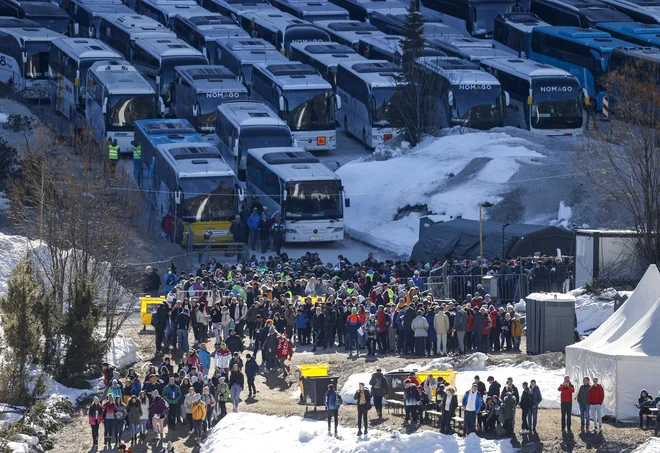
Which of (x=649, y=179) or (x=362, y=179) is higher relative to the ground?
(x=649, y=179)

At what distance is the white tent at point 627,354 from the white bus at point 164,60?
32.1 metres

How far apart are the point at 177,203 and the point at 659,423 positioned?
23599mm

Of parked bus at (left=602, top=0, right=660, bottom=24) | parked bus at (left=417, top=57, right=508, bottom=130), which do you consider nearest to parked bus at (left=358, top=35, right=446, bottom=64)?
parked bus at (left=417, top=57, right=508, bottom=130)

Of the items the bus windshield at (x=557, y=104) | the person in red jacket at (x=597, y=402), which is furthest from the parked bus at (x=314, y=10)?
the person in red jacket at (x=597, y=402)

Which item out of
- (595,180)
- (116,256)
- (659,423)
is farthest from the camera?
(595,180)

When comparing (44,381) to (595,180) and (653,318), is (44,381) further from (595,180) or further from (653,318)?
(595,180)

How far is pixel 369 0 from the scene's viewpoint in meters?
80.4

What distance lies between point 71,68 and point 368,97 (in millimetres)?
12226

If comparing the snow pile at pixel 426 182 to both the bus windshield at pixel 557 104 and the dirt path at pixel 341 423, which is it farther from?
the dirt path at pixel 341 423

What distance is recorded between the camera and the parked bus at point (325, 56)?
63469 mm

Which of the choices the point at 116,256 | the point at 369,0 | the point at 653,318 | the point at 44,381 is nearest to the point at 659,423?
the point at 653,318

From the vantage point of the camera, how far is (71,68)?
6197cm

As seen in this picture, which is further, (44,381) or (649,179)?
(649,179)

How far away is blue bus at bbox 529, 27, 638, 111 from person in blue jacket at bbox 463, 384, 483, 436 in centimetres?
3121
